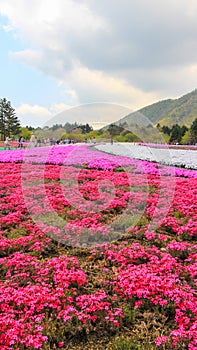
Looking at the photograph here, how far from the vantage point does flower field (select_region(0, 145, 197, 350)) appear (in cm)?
367

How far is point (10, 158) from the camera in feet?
52.7

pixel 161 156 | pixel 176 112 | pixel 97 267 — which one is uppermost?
pixel 176 112

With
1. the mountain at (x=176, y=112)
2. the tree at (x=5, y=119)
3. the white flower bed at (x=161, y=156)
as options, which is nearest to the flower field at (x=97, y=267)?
the white flower bed at (x=161, y=156)

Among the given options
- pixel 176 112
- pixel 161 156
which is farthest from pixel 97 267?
pixel 176 112

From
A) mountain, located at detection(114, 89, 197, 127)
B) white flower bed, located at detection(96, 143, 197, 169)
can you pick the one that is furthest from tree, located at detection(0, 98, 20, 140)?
mountain, located at detection(114, 89, 197, 127)

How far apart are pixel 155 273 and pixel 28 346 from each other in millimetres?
2113

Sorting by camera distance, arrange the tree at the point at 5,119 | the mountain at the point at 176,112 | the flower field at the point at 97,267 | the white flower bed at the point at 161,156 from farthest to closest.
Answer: the mountain at the point at 176,112
the tree at the point at 5,119
the white flower bed at the point at 161,156
the flower field at the point at 97,267

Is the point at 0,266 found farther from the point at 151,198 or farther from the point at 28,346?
the point at 151,198

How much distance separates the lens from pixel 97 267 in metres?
5.25

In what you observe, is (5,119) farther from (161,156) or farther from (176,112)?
(176,112)

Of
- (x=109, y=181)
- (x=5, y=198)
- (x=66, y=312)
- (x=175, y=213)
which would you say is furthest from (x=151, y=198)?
(x=66, y=312)

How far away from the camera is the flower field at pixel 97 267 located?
3.67 m

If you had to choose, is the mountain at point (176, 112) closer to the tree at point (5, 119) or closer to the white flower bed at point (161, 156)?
the tree at point (5, 119)

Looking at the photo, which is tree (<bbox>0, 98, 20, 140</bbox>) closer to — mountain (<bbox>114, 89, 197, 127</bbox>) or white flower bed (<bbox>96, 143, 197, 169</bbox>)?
white flower bed (<bbox>96, 143, 197, 169</bbox>)
